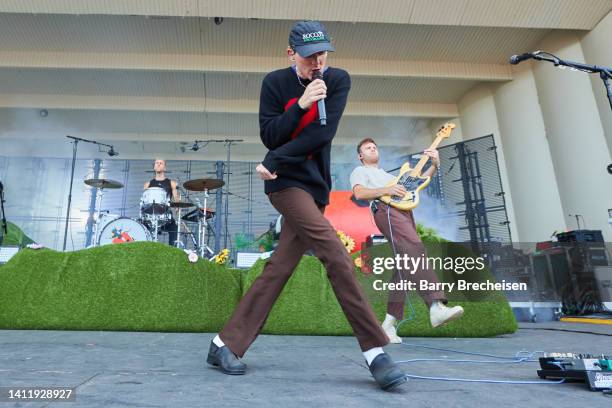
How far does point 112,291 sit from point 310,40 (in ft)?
8.10

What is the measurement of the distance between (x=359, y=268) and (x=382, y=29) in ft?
22.0

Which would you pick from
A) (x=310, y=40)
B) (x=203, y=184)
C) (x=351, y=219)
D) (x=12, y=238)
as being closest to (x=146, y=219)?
(x=203, y=184)

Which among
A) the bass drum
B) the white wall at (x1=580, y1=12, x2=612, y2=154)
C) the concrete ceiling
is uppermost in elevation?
the concrete ceiling

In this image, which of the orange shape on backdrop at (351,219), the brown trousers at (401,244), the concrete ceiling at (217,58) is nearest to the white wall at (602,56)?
the concrete ceiling at (217,58)

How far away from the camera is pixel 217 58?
8.87 metres

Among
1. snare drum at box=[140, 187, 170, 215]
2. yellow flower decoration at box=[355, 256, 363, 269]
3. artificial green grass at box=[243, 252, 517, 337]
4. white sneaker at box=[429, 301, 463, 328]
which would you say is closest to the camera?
white sneaker at box=[429, 301, 463, 328]

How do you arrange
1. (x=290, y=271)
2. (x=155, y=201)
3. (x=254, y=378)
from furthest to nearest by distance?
1. (x=155, y=201)
2. (x=290, y=271)
3. (x=254, y=378)

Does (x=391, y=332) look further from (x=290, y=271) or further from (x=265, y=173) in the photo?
(x=265, y=173)

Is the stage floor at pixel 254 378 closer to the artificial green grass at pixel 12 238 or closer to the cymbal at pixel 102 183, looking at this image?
the cymbal at pixel 102 183

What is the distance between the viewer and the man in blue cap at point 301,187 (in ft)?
4.49

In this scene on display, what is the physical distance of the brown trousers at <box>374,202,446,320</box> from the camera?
2480 millimetres

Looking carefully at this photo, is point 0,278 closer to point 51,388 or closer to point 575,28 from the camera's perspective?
point 51,388

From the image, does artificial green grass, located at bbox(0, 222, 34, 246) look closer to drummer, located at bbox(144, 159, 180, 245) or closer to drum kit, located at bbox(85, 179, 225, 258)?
drum kit, located at bbox(85, 179, 225, 258)

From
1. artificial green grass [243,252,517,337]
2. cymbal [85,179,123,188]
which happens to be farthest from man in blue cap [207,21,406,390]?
cymbal [85,179,123,188]
